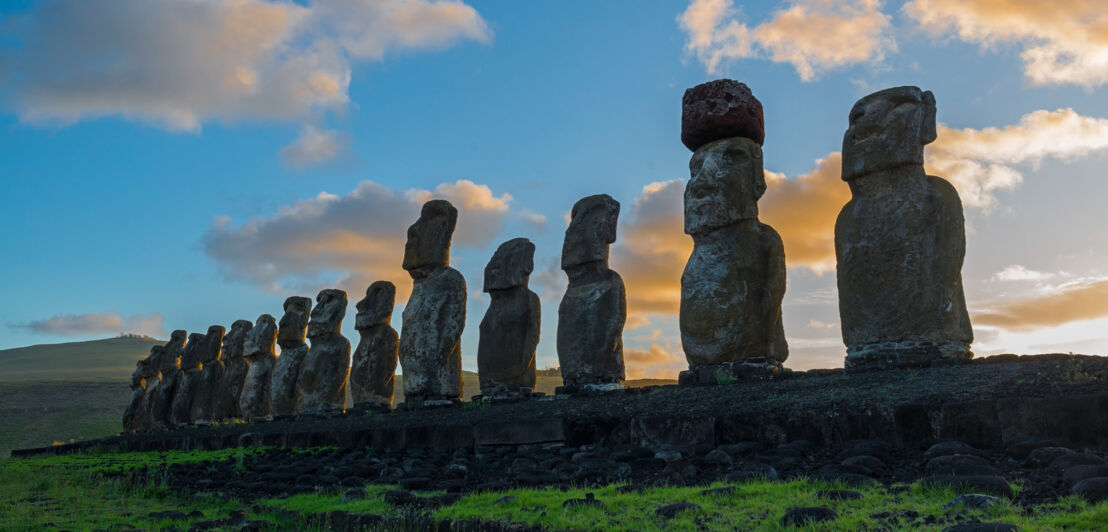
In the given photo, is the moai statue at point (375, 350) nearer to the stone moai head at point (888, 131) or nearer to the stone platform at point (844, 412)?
the stone platform at point (844, 412)

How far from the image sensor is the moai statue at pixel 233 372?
22.6 meters

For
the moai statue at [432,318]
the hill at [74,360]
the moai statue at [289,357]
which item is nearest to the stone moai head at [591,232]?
the moai statue at [432,318]

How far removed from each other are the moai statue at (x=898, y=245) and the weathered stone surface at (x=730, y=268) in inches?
37.6

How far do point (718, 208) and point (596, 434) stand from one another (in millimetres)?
3562

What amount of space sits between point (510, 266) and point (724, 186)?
5.00m

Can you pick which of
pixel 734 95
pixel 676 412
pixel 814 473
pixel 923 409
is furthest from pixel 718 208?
pixel 814 473

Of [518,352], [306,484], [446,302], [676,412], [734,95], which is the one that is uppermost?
[734,95]

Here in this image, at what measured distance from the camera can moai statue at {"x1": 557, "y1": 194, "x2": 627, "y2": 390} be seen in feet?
39.7

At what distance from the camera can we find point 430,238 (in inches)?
619

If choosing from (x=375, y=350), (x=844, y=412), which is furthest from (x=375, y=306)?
(x=844, y=412)

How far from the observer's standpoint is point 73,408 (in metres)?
38.3

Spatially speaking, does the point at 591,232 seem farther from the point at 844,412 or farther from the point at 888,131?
the point at 844,412

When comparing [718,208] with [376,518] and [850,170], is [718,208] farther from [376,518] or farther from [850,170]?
[376,518]

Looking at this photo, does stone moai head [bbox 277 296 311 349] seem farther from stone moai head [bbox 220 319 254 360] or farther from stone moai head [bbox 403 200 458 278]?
stone moai head [bbox 403 200 458 278]
